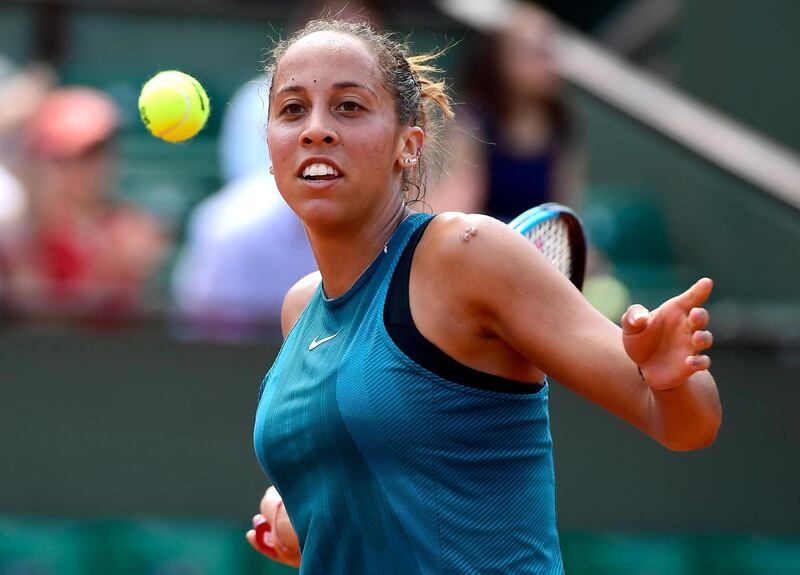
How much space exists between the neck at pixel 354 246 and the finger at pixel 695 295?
65 cm

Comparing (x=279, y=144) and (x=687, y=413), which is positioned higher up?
(x=279, y=144)

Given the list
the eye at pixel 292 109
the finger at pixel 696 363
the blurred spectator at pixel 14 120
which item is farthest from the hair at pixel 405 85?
the blurred spectator at pixel 14 120

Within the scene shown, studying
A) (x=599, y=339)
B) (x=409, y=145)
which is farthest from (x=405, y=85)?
(x=599, y=339)

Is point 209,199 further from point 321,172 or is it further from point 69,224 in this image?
point 321,172

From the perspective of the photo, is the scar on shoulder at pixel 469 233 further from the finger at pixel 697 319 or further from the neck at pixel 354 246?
the finger at pixel 697 319

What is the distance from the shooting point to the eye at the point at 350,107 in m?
2.51

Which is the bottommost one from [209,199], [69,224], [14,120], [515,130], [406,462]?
[406,462]

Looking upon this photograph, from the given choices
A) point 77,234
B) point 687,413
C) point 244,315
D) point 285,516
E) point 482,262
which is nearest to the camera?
point 687,413

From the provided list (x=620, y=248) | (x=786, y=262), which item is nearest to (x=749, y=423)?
(x=786, y=262)

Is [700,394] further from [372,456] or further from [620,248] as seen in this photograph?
[620,248]

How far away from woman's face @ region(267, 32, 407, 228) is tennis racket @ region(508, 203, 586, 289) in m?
0.34

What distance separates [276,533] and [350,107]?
2.86 feet

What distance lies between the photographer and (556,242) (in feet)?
→ 9.39

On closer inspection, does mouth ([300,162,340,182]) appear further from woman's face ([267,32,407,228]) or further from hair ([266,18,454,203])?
Answer: hair ([266,18,454,203])
